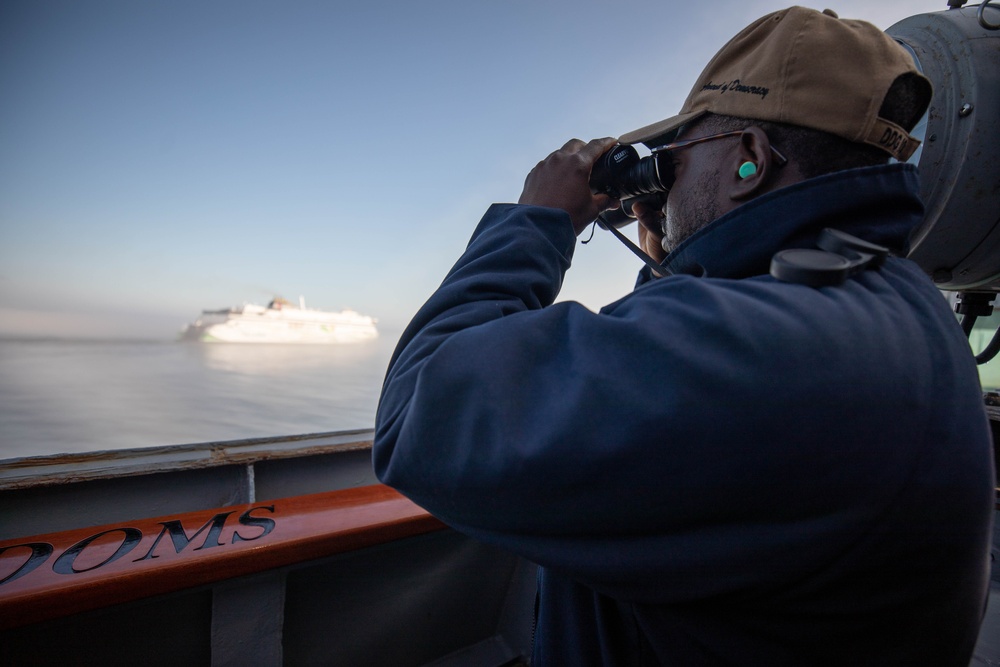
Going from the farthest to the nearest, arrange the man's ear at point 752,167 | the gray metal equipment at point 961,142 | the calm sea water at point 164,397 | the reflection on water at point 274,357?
1. the reflection on water at point 274,357
2. the calm sea water at point 164,397
3. the gray metal equipment at point 961,142
4. the man's ear at point 752,167

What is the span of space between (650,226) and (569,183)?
0.97ft

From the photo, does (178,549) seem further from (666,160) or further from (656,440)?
(666,160)

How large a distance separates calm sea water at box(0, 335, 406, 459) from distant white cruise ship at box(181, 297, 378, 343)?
0.16 m

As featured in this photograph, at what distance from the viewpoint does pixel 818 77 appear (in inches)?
26.0

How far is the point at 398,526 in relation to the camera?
1266mm

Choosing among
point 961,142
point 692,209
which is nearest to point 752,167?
point 692,209

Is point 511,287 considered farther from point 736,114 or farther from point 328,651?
point 328,651

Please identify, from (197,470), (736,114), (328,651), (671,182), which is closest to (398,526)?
(328,651)

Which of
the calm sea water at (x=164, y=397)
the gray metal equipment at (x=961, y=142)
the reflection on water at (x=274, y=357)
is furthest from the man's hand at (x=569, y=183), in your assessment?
the reflection on water at (x=274, y=357)

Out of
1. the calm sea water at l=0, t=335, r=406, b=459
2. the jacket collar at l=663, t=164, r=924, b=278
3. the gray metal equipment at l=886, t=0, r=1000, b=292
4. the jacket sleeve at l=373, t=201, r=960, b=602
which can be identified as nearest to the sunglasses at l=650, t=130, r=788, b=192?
the jacket collar at l=663, t=164, r=924, b=278

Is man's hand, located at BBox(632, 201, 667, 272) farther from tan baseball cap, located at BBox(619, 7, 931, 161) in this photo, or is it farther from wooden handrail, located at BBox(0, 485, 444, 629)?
wooden handrail, located at BBox(0, 485, 444, 629)

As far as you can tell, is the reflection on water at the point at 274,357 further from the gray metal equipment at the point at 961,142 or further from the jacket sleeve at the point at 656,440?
the gray metal equipment at the point at 961,142

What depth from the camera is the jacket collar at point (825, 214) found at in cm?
55

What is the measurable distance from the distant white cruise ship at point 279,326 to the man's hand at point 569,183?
13.3 ft
